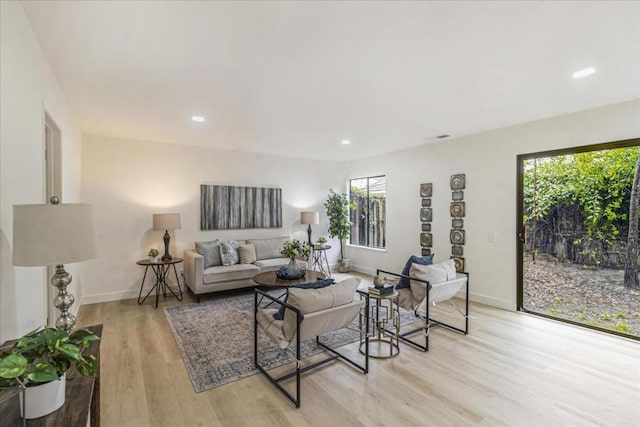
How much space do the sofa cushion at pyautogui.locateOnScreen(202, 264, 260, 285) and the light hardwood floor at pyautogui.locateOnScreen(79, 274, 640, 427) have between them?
50.6 inches

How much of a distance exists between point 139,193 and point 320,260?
373 cm

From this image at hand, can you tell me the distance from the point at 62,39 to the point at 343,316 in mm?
2956

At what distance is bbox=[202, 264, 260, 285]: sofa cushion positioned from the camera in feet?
15.2

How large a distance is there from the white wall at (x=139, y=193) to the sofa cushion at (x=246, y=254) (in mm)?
570

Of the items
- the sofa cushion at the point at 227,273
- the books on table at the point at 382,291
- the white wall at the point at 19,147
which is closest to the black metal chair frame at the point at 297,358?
the books on table at the point at 382,291

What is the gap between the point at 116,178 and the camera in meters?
4.79

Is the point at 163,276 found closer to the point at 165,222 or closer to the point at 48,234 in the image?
the point at 165,222

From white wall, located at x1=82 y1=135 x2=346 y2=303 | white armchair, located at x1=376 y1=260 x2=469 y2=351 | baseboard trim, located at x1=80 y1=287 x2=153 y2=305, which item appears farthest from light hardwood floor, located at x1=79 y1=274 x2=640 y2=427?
white wall, located at x1=82 y1=135 x2=346 y2=303

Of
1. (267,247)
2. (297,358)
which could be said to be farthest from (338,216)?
(297,358)

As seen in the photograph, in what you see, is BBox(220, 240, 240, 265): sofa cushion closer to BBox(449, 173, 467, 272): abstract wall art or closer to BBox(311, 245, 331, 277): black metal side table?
BBox(311, 245, 331, 277): black metal side table

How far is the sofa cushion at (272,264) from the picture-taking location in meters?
5.20

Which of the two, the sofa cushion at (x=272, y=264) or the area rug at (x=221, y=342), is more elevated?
the sofa cushion at (x=272, y=264)

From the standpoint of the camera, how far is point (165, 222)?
4730mm

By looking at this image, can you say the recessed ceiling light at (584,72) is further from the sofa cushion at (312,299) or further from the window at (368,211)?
the window at (368,211)
